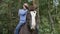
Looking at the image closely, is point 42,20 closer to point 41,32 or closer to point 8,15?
point 41,32

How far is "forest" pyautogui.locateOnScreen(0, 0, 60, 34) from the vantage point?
937cm

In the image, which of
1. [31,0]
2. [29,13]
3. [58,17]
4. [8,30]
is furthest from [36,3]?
[29,13]

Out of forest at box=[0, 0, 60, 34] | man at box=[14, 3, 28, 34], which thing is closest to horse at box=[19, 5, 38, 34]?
man at box=[14, 3, 28, 34]

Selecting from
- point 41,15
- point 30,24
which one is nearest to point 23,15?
point 30,24

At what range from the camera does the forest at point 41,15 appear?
937cm

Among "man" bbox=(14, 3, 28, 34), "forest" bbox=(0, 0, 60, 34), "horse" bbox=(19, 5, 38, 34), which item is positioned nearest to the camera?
"horse" bbox=(19, 5, 38, 34)

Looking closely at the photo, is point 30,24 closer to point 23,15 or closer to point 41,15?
point 23,15

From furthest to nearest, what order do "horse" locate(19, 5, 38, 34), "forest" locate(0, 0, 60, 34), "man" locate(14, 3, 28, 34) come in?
1. "forest" locate(0, 0, 60, 34)
2. "man" locate(14, 3, 28, 34)
3. "horse" locate(19, 5, 38, 34)

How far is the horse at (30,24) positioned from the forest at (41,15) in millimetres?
2507

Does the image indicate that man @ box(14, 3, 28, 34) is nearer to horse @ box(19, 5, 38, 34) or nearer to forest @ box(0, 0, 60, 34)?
horse @ box(19, 5, 38, 34)

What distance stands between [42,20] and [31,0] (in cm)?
90

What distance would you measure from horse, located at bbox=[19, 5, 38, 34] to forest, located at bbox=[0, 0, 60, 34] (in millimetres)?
2507

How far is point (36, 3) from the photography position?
9172mm

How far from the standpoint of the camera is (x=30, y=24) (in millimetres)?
6262
